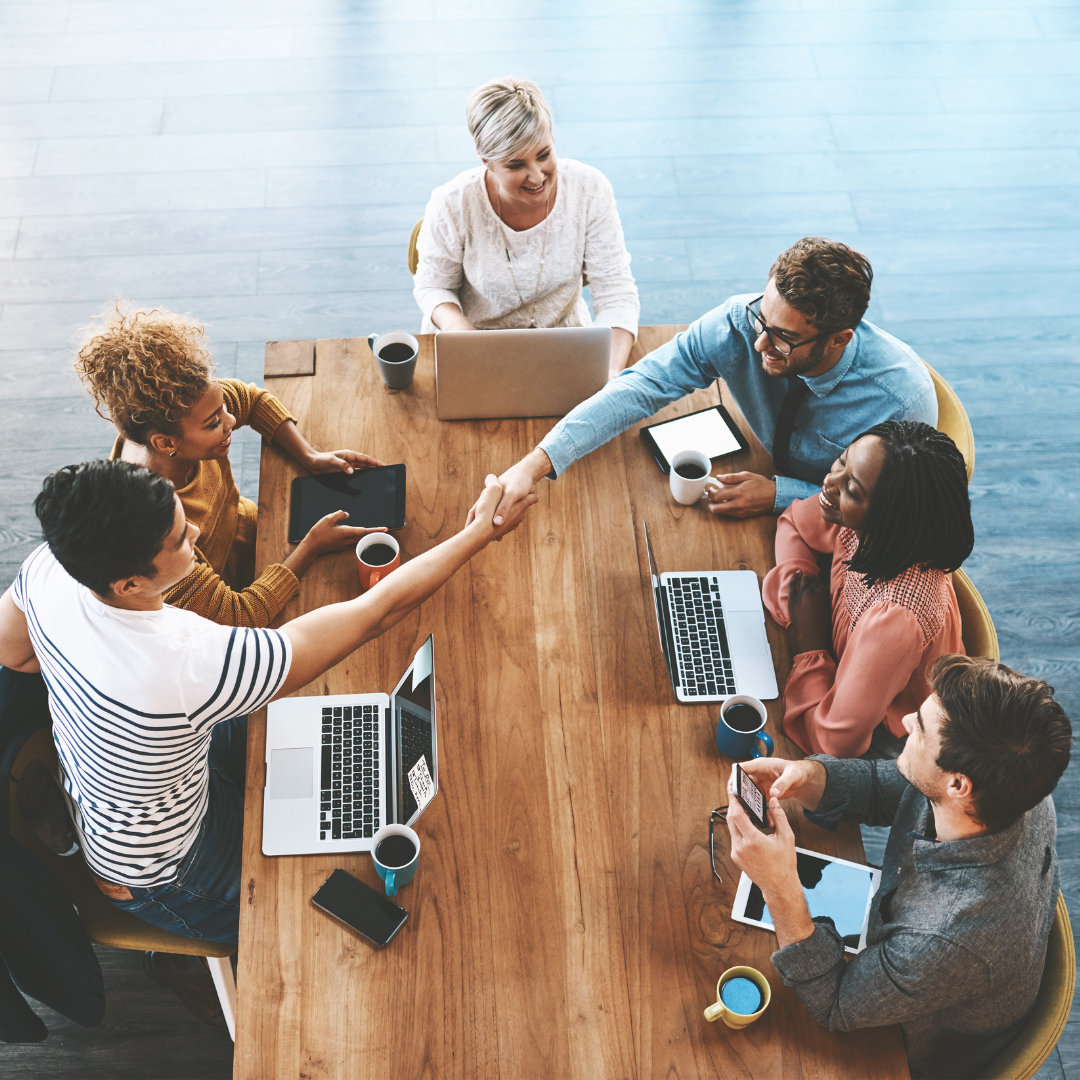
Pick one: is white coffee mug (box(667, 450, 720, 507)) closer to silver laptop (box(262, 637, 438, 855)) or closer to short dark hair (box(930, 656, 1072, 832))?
silver laptop (box(262, 637, 438, 855))

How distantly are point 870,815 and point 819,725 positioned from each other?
0.18 meters

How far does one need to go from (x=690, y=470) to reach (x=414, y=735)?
836mm

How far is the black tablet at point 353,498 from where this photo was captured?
2.26 m

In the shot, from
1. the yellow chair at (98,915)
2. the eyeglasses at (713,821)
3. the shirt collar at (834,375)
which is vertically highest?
the shirt collar at (834,375)

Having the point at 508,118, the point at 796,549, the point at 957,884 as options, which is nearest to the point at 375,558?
the point at 796,549

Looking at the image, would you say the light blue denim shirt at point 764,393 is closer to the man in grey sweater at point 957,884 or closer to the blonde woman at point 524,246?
the blonde woman at point 524,246

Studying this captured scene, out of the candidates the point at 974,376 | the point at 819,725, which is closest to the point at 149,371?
the point at 819,725

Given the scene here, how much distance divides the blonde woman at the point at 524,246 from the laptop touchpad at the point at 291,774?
117cm

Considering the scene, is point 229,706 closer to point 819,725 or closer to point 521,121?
point 819,725

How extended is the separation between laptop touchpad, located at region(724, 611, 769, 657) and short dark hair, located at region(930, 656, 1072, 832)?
0.53 metres

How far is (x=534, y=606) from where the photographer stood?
214cm

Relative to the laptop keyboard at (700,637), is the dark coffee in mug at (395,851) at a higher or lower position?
lower

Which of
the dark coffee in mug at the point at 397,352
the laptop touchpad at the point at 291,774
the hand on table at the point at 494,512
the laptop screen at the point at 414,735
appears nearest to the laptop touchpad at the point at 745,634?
the hand on table at the point at 494,512

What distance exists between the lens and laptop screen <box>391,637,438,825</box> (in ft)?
5.99
